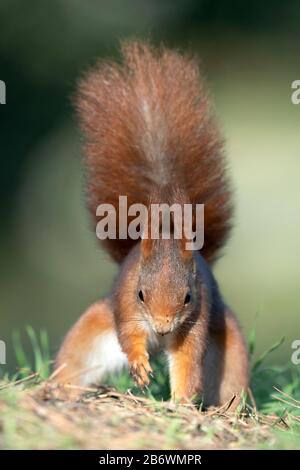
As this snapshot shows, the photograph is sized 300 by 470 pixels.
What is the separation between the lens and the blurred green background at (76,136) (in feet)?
24.4

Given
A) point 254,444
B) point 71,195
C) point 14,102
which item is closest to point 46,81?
point 14,102

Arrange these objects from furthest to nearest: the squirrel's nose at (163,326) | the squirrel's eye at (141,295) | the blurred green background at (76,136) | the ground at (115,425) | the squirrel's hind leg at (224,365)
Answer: the blurred green background at (76,136)
the squirrel's hind leg at (224,365)
the squirrel's eye at (141,295)
the squirrel's nose at (163,326)
the ground at (115,425)

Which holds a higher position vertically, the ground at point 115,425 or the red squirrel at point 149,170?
the red squirrel at point 149,170

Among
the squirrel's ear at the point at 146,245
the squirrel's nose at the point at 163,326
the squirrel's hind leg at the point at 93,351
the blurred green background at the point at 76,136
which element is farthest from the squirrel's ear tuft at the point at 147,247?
the blurred green background at the point at 76,136

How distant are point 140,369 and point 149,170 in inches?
27.4

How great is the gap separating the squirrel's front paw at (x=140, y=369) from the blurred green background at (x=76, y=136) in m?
3.89

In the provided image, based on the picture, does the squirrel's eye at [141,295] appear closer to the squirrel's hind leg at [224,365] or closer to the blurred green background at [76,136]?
the squirrel's hind leg at [224,365]

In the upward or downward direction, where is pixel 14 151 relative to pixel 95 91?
upward

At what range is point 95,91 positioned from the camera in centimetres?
317

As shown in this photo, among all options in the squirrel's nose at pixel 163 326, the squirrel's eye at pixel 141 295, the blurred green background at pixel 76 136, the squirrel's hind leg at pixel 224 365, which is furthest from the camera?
the blurred green background at pixel 76 136

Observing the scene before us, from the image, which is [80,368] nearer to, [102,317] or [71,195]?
Result: [102,317]

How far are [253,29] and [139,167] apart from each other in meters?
5.74

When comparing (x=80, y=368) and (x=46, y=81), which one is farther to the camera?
(x=46, y=81)

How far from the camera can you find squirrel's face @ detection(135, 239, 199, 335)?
8.60 feet
